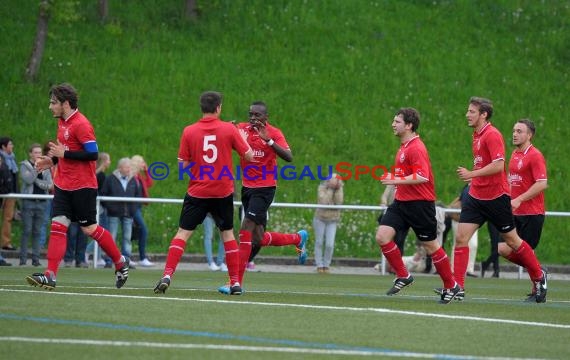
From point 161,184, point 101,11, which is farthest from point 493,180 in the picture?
point 101,11

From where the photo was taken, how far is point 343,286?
56.7ft

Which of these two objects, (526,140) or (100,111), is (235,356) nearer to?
(526,140)

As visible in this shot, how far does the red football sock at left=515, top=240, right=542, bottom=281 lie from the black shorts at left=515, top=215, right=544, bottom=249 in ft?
1.72

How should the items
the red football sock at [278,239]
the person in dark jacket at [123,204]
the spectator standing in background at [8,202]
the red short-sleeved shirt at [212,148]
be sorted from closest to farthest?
the red short-sleeved shirt at [212,148] < the red football sock at [278,239] < the person in dark jacket at [123,204] < the spectator standing in background at [8,202]

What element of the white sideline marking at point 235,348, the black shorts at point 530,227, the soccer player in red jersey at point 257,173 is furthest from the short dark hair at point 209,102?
the white sideline marking at point 235,348

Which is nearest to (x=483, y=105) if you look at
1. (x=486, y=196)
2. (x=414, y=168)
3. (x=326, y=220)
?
(x=486, y=196)

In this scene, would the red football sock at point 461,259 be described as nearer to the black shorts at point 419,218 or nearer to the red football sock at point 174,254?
the black shorts at point 419,218

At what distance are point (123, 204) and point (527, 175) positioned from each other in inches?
390

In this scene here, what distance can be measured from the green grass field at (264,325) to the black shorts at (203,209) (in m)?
0.75

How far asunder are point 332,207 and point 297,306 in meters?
11.1

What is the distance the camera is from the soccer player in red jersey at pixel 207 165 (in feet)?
41.9

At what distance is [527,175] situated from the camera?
579 inches

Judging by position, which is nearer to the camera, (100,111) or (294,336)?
(294,336)

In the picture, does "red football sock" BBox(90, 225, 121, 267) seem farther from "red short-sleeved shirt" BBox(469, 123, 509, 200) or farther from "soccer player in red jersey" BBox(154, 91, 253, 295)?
"red short-sleeved shirt" BBox(469, 123, 509, 200)
